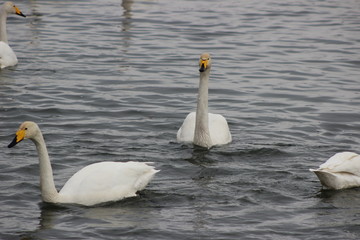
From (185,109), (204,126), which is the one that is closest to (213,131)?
(204,126)

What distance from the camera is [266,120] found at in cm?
1423

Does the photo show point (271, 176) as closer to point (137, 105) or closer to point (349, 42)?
point (137, 105)

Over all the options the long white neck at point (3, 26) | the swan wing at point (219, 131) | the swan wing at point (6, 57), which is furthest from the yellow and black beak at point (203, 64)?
the long white neck at point (3, 26)

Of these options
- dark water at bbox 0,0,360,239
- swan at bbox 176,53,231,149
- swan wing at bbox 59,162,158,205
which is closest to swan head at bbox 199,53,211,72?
swan at bbox 176,53,231,149

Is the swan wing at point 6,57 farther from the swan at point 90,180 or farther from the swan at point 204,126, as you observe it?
the swan at point 90,180

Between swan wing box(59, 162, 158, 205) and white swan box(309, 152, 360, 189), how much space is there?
2067 mm

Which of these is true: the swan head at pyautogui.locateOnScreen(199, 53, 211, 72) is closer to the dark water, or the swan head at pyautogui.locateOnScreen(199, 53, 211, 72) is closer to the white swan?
the dark water

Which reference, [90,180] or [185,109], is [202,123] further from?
[90,180]

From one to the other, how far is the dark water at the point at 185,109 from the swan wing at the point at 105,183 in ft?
0.42

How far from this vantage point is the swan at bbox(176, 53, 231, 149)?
12.4 m

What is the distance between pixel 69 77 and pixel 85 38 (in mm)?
4507

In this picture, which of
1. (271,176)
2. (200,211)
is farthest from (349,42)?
(200,211)

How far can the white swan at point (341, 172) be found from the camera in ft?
34.0

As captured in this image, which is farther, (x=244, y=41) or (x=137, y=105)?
(x=244, y=41)
